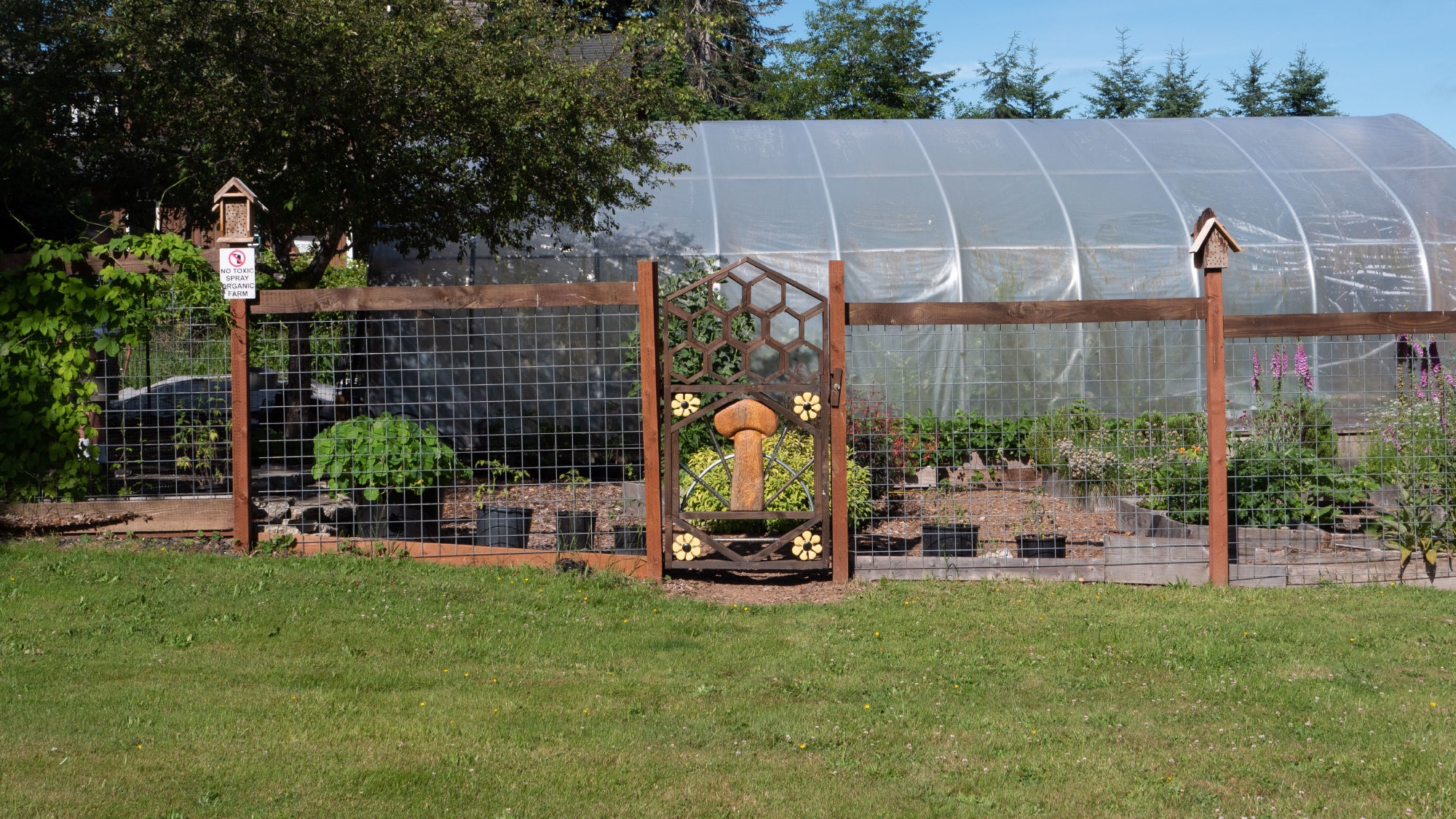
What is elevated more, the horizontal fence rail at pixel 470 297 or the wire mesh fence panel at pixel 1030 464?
the horizontal fence rail at pixel 470 297

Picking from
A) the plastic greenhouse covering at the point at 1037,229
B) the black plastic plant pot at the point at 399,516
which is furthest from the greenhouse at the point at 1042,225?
the black plastic plant pot at the point at 399,516

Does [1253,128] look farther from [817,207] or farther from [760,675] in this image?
[760,675]

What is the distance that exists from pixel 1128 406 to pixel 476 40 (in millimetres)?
8839

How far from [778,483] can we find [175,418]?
450 cm

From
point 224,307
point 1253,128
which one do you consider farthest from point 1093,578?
point 1253,128

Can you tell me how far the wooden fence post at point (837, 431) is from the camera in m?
7.16

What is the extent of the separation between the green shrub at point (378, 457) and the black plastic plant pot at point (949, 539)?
3.28 meters

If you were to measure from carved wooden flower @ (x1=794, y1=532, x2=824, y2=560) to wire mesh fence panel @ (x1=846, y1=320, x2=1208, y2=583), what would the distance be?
1.25ft

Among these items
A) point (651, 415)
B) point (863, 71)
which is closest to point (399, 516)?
point (651, 415)

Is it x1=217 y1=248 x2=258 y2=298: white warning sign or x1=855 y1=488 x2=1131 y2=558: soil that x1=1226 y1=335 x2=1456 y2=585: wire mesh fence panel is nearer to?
x1=855 y1=488 x2=1131 y2=558: soil

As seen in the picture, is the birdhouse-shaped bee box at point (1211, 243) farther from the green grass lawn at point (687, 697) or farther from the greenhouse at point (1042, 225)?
the greenhouse at point (1042, 225)

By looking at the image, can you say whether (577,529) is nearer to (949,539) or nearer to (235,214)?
(949,539)

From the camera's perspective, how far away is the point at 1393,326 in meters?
7.33

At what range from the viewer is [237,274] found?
752 cm
